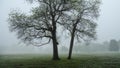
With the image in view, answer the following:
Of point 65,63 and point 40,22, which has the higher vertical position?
point 40,22

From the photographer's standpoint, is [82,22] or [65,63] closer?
[65,63]

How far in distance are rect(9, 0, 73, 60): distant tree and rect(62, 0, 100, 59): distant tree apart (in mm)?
2573

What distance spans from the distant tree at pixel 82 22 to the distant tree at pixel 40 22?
8.44 ft

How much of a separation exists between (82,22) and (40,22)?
382 inches

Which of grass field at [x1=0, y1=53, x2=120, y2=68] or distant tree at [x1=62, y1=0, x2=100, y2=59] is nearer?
grass field at [x1=0, y1=53, x2=120, y2=68]

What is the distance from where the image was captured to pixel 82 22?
47.2m

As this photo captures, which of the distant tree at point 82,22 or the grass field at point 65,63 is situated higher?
the distant tree at point 82,22

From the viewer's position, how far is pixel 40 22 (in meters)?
44.1

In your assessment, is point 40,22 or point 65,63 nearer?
point 65,63

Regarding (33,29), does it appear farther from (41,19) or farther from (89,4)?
(89,4)

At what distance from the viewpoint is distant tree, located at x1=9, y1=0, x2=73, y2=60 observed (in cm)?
4288

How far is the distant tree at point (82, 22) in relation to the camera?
45.5 m

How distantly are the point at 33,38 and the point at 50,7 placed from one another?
7498 mm

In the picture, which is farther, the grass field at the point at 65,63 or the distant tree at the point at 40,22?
the distant tree at the point at 40,22
